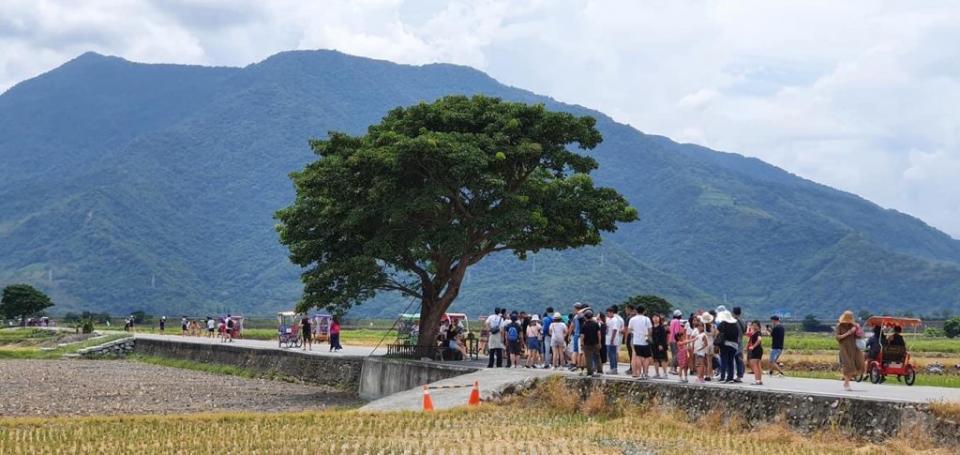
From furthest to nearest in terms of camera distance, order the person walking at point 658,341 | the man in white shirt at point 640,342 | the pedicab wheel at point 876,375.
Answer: the pedicab wheel at point 876,375
the person walking at point 658,341
the man in white shirt at point 640,342

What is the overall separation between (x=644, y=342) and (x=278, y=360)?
77.0 feet

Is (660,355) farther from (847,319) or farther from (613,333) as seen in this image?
(847,319)

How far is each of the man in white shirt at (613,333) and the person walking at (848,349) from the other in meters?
5.83

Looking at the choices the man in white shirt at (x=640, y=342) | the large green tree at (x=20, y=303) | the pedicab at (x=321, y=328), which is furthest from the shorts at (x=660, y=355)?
the large green tree at (x=20, y=303)

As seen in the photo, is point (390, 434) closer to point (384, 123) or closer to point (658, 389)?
point (658, 389)

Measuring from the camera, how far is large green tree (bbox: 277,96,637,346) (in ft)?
110

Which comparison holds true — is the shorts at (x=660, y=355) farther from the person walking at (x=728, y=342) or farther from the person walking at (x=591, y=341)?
the person walking at (x=728, y=342)

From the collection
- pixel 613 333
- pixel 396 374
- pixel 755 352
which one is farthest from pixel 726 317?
pixel 396 374

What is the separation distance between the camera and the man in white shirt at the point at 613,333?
26.6m

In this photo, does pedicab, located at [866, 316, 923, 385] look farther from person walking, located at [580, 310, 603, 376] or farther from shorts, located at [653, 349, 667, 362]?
person walking, located at [580, 310, 603, 376]

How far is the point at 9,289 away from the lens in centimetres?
10088

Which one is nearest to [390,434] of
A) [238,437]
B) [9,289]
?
[238,437]

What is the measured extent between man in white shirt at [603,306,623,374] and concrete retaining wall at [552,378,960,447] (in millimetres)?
2376

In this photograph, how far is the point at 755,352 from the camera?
2470cm
